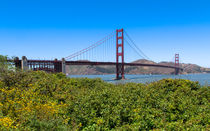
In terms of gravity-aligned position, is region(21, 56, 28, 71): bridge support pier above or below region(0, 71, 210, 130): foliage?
above

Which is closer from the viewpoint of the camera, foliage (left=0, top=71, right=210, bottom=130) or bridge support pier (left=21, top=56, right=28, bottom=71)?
foliage (left=0, top=71, right=210, bottom=130)

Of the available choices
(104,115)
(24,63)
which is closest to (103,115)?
(104,115)

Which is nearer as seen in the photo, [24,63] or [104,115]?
[104,115]

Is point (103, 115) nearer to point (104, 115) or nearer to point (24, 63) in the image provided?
point (104, 115)

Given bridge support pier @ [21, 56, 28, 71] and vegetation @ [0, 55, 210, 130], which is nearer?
vegetation @ [0, 55, 210, 130]

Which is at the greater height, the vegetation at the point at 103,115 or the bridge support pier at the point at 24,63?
the bridge support pier at the point at 24,63

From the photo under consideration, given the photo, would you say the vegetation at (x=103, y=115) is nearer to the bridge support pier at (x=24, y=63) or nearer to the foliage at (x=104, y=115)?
the foliage at (x=104, y=115)

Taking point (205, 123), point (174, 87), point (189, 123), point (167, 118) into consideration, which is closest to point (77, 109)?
point (167, 118)

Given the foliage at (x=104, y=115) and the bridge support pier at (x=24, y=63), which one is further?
the bridge support pier at (x=24, y=63)

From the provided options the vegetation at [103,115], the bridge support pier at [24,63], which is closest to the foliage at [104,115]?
the vegetation at [103,115]

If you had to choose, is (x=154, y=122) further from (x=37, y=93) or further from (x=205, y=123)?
(x=37, y=93)

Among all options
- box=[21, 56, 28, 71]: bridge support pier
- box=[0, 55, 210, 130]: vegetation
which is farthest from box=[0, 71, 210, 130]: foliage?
box=[21, 56, 28, 71]: bridge support pier

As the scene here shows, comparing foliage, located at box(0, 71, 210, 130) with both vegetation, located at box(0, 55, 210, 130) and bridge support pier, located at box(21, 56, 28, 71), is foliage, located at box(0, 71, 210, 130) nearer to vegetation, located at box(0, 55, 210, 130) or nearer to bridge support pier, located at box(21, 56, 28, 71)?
vegetation, located at box(0, 55, 210, 130)

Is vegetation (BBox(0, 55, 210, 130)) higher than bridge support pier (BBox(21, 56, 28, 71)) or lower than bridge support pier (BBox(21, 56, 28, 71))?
lower
